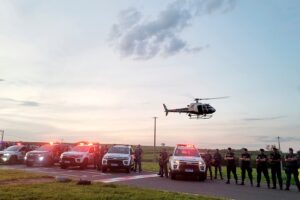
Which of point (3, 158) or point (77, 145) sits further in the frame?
point (3, 158)

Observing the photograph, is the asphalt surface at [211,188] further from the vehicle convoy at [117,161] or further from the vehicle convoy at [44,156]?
the vehicle convoy at [44,156]

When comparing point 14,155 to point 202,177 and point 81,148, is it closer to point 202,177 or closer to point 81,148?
point 81,148

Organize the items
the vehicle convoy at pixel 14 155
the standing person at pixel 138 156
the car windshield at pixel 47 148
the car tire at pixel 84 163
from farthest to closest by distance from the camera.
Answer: the vehicle convoy at pixel 14 155
the car windshield at pixel 47 148
the standing person at pixel 138 156
the car tire at pixel 84 163

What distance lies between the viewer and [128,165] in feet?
81.6

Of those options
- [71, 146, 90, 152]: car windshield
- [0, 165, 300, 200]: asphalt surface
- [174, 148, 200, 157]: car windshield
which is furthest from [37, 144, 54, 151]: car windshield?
[174, 148, 200, 157]: car windshield

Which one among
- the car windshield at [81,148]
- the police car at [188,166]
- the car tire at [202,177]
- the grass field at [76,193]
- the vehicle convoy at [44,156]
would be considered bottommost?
the grass field at [76,193]

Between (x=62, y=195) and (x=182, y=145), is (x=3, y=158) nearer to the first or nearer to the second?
(x=182, y=145)

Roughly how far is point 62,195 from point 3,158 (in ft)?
71.4

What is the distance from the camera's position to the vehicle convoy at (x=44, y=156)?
29.0 m

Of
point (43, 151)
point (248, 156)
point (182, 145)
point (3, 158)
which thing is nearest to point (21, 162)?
point (3, 158)

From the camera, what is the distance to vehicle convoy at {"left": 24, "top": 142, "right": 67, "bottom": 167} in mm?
28969

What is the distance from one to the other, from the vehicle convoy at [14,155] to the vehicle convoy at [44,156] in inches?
122

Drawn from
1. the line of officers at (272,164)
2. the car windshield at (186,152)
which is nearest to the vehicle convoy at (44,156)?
the car windshield at (186,152)

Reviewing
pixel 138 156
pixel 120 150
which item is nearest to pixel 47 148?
pixel 120 150
